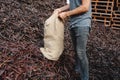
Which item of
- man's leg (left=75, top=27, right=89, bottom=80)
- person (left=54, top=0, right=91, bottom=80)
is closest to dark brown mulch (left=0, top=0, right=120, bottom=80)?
man's leg (left=75, top=27, right=89, bottom=80)

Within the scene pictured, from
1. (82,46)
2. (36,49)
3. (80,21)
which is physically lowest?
(36,49)

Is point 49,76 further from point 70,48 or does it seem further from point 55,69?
point 70,48

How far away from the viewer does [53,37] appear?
504cm

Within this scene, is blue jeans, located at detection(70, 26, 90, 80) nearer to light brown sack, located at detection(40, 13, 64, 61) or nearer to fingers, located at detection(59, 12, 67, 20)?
fingers, located at detection(59, 12, 67, 20)

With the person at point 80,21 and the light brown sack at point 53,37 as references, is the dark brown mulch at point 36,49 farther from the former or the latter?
the person at point 80,21

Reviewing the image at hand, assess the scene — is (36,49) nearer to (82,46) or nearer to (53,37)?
(53,37)

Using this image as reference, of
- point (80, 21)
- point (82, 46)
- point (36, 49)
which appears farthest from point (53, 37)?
point (80, 21)

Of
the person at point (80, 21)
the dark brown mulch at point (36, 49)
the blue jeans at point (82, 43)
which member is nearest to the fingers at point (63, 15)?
the person at point (80, 21)

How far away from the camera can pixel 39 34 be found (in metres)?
6.34

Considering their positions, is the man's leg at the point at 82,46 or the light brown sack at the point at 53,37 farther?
the light brown sack at the point at 53,37

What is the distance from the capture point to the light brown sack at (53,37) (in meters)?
4.97

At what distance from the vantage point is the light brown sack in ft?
16.3

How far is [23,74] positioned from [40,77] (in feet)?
0.99

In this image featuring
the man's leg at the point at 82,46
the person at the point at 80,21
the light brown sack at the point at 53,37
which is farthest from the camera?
the light brown sack at the point at 53,37
